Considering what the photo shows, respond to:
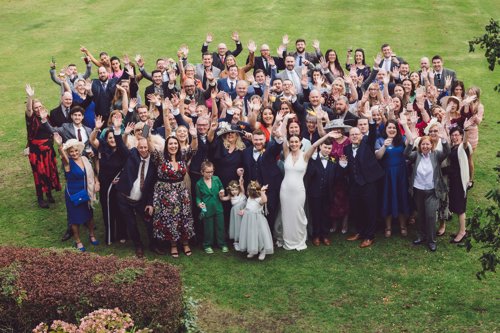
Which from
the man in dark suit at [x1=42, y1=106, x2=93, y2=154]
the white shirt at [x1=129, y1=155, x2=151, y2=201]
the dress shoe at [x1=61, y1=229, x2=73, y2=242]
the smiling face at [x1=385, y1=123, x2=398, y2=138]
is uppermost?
the smiling face at [x1=385, y1=123, x2=398, y2=138]

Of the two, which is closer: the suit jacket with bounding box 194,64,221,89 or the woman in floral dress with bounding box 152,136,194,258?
the woman in floral dress with bounding box 152,136,194,258

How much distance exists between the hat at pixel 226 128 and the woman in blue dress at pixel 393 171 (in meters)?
2.56

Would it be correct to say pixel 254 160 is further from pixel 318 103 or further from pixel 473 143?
pixel 473 143

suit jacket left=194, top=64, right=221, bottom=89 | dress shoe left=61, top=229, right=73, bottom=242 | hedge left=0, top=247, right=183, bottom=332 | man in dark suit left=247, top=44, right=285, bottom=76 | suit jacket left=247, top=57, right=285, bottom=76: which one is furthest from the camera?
suit jacket left=247, top=57, right=285, bottom=76

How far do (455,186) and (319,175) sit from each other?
243cm

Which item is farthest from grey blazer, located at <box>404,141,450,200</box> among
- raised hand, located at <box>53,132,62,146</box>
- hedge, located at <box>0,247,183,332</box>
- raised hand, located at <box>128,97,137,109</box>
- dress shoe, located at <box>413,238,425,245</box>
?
raised hand, located at <box>53,132,62,146</box>

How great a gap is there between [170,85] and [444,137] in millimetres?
6279

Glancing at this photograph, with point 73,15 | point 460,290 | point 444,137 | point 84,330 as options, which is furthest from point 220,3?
point 84,330

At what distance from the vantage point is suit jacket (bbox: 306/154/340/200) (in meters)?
11.0

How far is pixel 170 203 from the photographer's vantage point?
10.7 meters

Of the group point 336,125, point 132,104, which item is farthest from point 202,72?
point 336,125

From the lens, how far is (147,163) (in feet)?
35.4

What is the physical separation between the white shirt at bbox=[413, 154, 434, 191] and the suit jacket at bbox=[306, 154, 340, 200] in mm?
1407

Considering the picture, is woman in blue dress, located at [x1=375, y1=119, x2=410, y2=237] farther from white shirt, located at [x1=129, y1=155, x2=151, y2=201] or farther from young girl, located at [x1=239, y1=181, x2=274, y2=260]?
white shirt, located at [x1=129, y1=155, x2=151, y2=201]
